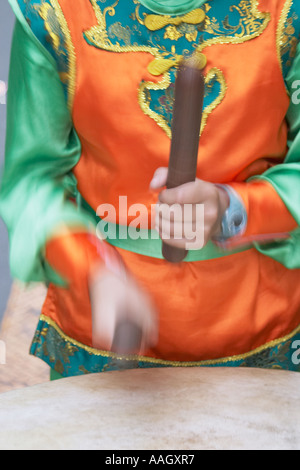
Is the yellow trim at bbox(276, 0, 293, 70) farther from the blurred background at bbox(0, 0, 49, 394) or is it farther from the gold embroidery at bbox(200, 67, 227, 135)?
the blurred background at bbox(0, 0, 49, 394)

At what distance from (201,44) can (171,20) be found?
0.05 m

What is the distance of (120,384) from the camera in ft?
2.34

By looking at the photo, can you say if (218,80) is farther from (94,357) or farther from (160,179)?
(94,357)

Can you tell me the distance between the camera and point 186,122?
21.8 inches

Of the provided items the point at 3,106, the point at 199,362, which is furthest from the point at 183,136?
the point at 3,106

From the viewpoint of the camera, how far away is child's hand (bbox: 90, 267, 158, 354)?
66 centimetres

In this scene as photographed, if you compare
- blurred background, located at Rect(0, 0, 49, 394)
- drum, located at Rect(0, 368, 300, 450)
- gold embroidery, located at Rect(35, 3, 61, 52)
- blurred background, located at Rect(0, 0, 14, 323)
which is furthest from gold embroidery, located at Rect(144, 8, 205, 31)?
blurred background, located at Rect(0, 0, 14, 323)

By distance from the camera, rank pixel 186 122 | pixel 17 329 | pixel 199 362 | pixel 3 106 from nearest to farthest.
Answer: pixel 186 122
pixel 199 362
pixel 17 329
pixel 3 106

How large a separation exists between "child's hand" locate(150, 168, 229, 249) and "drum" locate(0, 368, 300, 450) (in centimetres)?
17

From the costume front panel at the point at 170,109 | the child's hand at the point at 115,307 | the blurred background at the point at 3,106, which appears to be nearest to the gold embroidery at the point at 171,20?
the costume front panel at the point at 170,109
